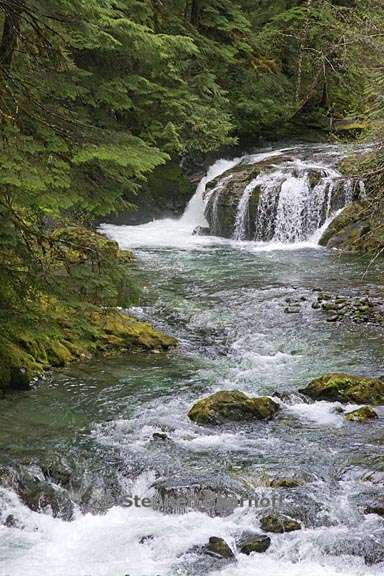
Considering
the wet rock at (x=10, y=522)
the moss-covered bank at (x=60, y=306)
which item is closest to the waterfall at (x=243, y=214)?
the moss-covered bank at (x=60, y=306)

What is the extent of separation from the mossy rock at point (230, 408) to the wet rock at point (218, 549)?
7.20ft

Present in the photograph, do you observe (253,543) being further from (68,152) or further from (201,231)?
(201,231)

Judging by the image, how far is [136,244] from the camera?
19.1 meters

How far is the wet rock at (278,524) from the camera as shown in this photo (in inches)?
219

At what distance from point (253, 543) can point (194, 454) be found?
5.03ft

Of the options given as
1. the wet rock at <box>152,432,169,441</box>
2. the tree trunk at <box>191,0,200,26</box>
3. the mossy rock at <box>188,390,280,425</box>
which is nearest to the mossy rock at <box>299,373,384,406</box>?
the mossy rock at <box>188,390,280,425</box>

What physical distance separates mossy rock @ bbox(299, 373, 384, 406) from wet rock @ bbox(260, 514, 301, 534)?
2.76 m

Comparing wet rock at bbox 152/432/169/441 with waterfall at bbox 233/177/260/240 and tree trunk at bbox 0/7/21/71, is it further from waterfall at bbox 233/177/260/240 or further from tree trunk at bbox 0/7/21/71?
waterfall at bbox 233/177/260/240

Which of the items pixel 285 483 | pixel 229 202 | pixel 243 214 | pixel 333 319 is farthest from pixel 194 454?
pixel 229 202

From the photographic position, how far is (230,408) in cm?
771

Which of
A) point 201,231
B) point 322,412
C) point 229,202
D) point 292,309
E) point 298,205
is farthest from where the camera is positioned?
point 201,231

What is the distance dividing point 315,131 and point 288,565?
23.5 m

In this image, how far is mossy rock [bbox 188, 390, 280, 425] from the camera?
758 cm

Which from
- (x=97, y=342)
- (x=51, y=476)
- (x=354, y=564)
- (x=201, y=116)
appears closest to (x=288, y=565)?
(x=354, y=564)
